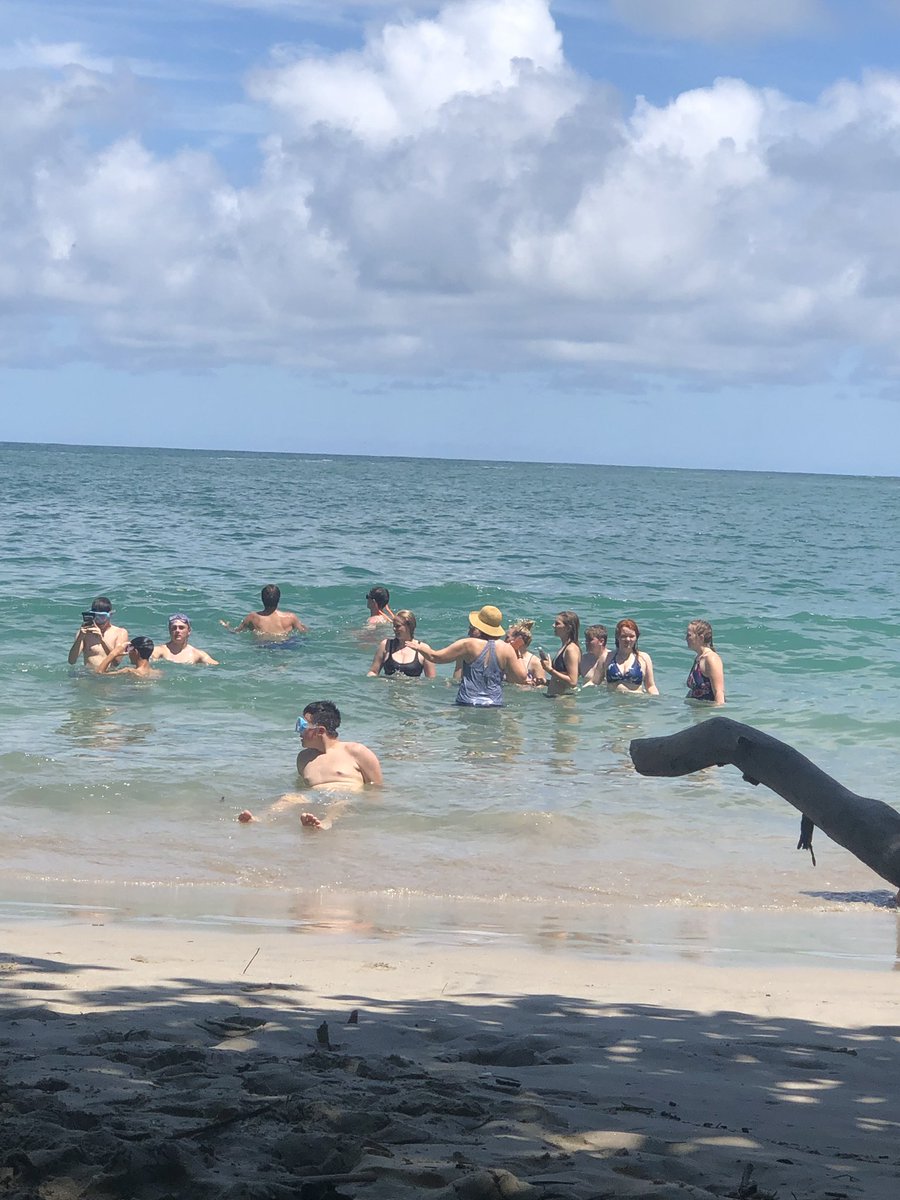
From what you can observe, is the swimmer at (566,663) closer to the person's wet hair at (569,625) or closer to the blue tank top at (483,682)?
the person's wet hair at (569,625)

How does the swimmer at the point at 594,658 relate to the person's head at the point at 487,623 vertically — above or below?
below

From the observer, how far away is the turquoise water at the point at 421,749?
7383 mm

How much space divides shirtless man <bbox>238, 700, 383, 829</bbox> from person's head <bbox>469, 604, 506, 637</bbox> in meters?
3.41

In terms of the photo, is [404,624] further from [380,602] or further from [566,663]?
[566,663]

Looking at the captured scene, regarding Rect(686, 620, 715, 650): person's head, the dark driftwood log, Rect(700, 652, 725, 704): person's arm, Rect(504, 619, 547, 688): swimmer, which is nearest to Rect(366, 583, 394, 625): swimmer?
Rect(504, 619, 547, 688): swimmer

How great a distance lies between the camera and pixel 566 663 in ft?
44.3

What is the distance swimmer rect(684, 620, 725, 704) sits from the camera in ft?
44.5

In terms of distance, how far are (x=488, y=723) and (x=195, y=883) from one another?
5610mm

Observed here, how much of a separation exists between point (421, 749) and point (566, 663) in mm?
2697

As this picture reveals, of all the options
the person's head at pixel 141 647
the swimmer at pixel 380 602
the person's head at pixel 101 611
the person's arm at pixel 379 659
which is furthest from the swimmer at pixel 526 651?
the person's head at pixel 101 611

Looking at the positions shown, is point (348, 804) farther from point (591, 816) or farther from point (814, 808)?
point (814, 808)

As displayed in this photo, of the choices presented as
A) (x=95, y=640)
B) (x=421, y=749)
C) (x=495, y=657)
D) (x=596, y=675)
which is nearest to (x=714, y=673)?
(x=596, y=675)

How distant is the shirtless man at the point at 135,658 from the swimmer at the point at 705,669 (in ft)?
18.5

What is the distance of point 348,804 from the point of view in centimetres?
913
